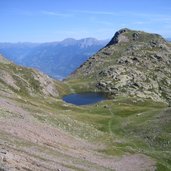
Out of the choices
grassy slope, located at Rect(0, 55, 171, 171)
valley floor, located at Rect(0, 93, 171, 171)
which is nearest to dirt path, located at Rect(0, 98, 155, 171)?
valley floor, located at Rect(0, 93, 171, 171)

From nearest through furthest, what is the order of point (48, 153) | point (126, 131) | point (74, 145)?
point (48, 153), point (74, 145), point (126, 131)

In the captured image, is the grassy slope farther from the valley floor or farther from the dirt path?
the dirt path

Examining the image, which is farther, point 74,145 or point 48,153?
point 74,145

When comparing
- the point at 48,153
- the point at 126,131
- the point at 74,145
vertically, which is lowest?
the point at 126,131

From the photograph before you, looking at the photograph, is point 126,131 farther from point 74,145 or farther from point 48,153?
point 48,153

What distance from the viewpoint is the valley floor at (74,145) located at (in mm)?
47156

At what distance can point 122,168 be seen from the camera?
64750 mm

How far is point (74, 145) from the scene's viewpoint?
7169 centimetres

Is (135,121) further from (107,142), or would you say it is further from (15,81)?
(15,81)


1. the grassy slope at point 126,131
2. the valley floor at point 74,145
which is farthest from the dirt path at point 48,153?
the grassy slope at point 126,131

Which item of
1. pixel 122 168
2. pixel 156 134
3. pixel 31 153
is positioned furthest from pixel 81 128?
pixel 31 153

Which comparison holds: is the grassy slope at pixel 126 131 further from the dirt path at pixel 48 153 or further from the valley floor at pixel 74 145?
the dirt path at pixel 48 153

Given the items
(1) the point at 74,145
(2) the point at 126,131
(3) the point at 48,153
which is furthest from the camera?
(2) the point at 126,131

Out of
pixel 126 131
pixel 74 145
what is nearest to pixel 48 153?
pixel 74 145
